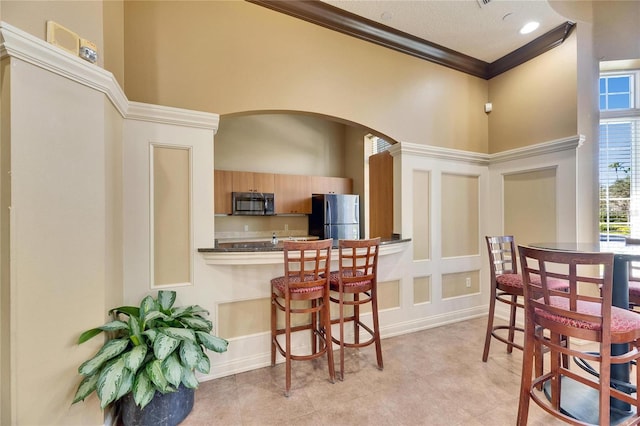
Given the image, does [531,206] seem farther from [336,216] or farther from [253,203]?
[253,203]

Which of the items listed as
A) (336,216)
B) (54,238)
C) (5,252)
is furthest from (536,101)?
(5,252)

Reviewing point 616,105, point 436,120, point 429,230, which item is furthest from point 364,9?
point 616,105

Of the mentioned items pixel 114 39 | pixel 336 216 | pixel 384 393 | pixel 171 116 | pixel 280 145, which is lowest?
pixel 384 393

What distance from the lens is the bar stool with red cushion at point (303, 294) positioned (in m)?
1.91

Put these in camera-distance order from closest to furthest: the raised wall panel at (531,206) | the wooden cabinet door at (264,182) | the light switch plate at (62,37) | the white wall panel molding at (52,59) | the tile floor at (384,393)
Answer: the white wall panel molding at (52,59) < the light switch plate at (62,37) < the tile floor at (384,393) < the raised wall panel at (531,206) < the wooden cabinet door at (264,182)

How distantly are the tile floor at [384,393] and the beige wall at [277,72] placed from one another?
2221 millimetres

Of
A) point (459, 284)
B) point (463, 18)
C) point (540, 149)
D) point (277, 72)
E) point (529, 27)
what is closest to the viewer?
point (277, 72)

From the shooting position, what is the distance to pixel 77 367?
1397mm

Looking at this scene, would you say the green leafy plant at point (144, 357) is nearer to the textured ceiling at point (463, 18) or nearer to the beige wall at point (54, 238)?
the beige wall at point (54, 238)

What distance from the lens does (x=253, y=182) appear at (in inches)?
194

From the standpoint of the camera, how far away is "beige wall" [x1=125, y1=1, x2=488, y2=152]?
2.00m

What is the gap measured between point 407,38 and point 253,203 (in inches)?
133

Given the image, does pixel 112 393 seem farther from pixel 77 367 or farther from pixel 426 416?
pixel 426 416

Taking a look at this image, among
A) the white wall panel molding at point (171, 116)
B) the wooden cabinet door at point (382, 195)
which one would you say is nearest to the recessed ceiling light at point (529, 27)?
the wooden cabinet door at point (382, 195)
